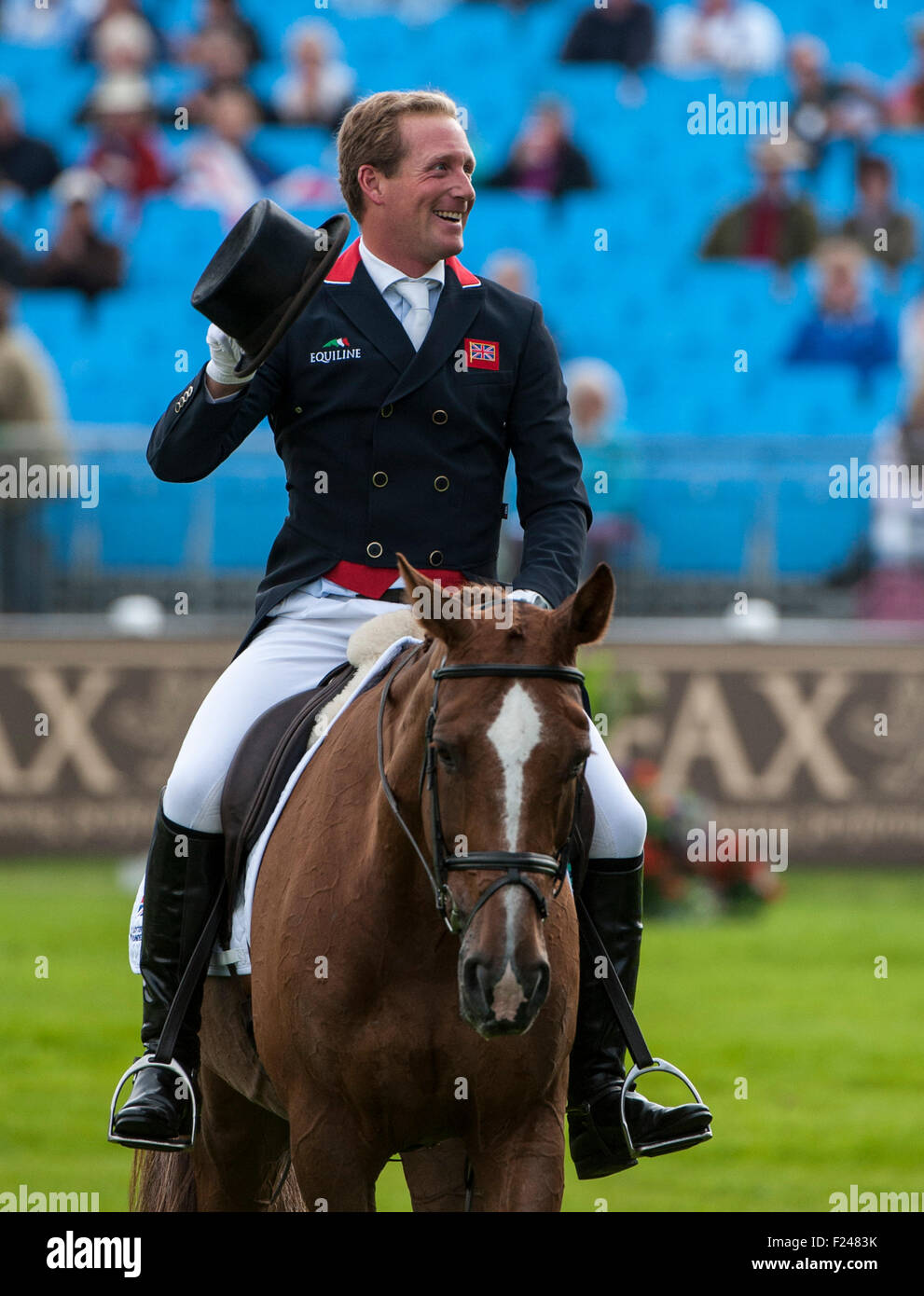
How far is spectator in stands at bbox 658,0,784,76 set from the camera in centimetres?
1773

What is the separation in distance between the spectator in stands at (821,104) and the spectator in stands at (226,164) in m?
4.64

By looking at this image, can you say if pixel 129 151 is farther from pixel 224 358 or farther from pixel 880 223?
pixel 224 358

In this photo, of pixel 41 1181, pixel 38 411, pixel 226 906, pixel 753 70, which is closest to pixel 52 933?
pixel 38 411

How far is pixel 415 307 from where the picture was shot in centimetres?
490

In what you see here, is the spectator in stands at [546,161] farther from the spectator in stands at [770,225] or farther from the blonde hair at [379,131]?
the blonde hair at [379,131]

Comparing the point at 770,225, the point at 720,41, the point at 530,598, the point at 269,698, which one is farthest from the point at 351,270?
the point at 720,41

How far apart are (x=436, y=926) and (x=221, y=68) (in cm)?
1472

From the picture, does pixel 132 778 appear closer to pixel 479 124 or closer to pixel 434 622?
pixel 479 124

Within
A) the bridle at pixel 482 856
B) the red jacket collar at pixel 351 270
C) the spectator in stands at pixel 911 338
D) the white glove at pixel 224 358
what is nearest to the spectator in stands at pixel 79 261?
the spectator in stands at pixel 911 338

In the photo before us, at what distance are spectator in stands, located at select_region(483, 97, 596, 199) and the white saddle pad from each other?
42.7 feet

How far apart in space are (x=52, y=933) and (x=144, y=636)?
2.12 meters

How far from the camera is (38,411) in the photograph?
1346cm

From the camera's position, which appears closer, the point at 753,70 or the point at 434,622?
the point at 434,622

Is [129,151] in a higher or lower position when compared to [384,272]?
higher
